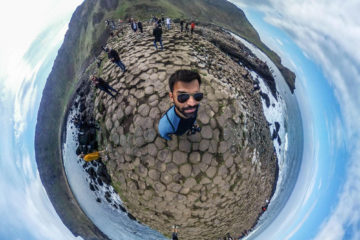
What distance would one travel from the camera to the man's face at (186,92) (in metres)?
2.68

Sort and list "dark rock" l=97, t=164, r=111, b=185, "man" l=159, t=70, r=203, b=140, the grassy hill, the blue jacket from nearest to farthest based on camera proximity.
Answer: "man" l=159, t=70, r=203, b=140, the blue jacket, "dark rock" l=97, t=164, r=111, b=185, the grassy hill

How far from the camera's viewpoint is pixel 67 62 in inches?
320

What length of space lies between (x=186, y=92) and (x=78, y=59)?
7.36 meters

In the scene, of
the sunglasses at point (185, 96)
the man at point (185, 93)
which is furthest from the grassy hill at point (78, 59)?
the sunglasses at point (185, 96)

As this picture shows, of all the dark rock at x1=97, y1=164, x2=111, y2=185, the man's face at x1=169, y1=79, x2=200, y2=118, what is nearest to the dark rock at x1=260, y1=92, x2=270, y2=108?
the man's face at x1=169, y1=79, x2=200, y2=118

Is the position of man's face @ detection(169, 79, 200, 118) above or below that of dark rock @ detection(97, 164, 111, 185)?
above

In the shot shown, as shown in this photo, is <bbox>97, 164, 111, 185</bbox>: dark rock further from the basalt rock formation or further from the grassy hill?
the grassy hill

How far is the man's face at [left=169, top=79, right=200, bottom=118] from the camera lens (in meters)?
2.68

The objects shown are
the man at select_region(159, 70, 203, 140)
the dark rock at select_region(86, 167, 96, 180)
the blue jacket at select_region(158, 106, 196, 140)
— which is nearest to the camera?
the man at select_region(159, 70, 203, 140)

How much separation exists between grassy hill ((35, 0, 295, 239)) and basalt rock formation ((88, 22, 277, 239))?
218 cm

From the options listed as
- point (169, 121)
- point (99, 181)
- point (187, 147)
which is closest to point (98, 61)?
point (99, 181)

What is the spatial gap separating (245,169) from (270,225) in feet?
15.3

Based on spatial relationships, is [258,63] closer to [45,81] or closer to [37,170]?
[45,81]

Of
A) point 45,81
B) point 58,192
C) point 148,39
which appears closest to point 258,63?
point 148,39
